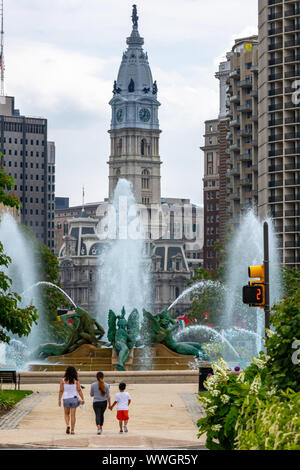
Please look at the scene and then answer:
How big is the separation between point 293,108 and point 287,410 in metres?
91.0

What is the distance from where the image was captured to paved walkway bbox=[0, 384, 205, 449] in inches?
814

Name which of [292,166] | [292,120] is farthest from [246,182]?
[292,120]

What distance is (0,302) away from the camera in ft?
95.3

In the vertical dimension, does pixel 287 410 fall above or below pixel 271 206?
below

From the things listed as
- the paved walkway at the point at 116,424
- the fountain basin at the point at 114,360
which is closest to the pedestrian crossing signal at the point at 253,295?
the paved walkway at the point at 116,424

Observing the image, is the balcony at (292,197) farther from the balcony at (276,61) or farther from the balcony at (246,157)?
the balcony at (246,157)

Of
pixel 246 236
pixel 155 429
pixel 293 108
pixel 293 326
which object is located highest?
pixel 293 108

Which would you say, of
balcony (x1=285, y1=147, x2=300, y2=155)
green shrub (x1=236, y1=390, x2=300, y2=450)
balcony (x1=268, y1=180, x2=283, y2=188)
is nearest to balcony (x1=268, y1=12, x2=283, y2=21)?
balcony (x1=285, y1=147, x2=300, y2=155)

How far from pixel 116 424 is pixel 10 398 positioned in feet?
22.2

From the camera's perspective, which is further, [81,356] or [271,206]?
[271,206]

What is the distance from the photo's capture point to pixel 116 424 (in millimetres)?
26281

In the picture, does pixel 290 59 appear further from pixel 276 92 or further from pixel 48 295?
pixel 48 295
